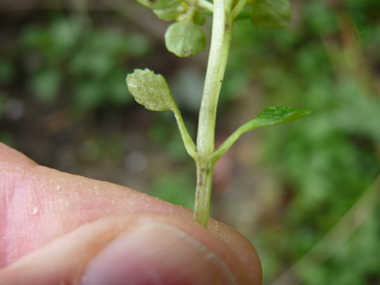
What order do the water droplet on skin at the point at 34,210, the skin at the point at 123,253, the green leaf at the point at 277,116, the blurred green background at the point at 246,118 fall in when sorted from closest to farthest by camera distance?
the green leaf at the point at 277,116, the skin at the point at 123,253, the water droplet on skin at the point at 34,210, the blurred green background at the point at 246,118

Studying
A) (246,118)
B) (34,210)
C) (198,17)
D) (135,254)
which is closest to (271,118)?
(198,17)

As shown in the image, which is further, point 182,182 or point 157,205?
point 182,182

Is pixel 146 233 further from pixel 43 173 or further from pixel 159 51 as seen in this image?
pixel 159 51

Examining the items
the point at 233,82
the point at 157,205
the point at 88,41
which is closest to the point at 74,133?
the point at 88,41

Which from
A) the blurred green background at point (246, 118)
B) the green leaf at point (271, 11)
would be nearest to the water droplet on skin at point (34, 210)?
the green leaf at point (271, 11)

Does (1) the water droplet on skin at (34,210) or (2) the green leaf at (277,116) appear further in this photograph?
(1) the water droplet on skin at (34,210)

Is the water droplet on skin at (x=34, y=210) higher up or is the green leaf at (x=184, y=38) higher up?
the green leaf at (x=184, y=38)

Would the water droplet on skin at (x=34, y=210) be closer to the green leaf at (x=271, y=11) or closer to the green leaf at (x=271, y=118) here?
the green leaf at (x=271, y=118)
